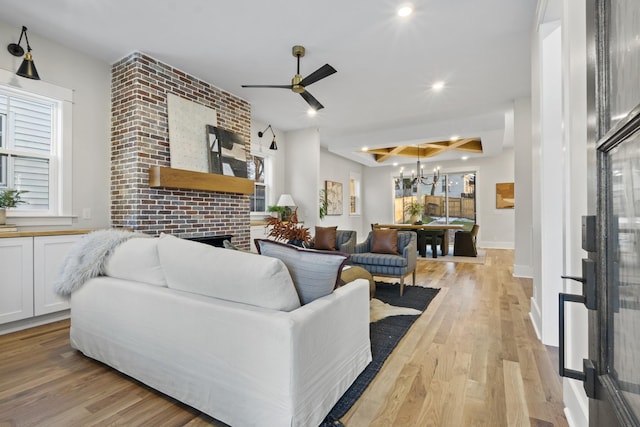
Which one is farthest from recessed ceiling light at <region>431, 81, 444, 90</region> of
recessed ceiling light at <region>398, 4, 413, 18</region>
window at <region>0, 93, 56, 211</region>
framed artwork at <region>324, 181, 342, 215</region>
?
window at <region>0, 93, 56, 211</region>

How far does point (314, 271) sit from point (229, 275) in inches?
17.3

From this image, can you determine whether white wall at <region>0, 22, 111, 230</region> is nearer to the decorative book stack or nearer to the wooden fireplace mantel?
→ the decorative book stack

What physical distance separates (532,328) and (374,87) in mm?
3486

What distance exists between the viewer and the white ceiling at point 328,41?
2.72 meters

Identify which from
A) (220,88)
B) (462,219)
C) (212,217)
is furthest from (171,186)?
(462,219)

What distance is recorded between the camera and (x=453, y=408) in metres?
1.62

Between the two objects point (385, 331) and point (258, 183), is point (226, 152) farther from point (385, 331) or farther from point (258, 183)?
point (385, 331)

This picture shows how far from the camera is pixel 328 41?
3223mm

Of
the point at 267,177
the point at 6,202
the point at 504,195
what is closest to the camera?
the point at 6,202

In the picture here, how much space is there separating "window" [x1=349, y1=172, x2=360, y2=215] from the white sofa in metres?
7.91

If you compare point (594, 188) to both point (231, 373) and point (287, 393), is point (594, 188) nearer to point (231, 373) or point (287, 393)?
point (287, 393)

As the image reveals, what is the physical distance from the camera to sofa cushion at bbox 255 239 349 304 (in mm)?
1617

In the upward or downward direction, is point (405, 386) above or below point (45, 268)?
below

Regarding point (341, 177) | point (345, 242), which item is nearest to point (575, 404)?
point (345, 242)
